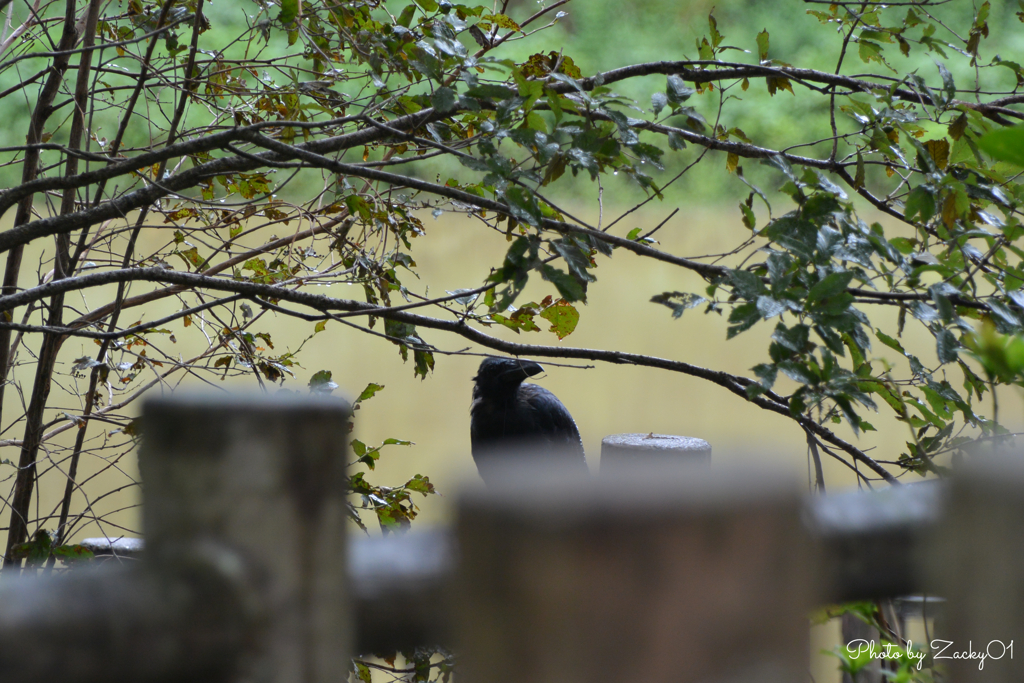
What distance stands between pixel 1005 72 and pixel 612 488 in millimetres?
6153

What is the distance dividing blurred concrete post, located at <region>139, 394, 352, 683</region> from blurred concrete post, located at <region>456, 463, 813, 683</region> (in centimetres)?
7

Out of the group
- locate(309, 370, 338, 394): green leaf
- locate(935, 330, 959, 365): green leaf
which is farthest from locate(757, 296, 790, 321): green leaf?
locate(309, 370, 338, 394): green leaf

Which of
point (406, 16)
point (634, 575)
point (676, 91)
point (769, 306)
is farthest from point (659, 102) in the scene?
point (634, 575)

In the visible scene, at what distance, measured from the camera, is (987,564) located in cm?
28

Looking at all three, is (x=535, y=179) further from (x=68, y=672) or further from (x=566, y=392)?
(x=566, y=392)

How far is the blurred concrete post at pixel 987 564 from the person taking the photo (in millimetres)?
277

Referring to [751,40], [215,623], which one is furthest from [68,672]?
[751,40]

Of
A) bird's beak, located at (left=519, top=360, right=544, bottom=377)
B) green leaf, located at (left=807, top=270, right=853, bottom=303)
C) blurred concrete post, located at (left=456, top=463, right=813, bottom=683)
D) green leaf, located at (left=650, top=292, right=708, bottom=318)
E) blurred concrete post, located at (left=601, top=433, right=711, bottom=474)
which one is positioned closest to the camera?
blurred concrete post, located at (left=456, top=463, right=813, bottom=683)

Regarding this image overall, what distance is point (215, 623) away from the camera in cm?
28

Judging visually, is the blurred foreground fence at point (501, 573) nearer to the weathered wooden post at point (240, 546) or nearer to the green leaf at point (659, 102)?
the weathered wooden post at point (240, 546)

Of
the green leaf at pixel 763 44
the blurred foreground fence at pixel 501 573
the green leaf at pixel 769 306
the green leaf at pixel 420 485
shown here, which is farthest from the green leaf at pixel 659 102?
the green leaf at pixel 420 485

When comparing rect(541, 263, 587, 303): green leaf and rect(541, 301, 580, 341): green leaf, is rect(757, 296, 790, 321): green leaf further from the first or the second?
rect(541, 301, 580, 341): green leaf

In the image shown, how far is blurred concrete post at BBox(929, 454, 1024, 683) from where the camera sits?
0.28m

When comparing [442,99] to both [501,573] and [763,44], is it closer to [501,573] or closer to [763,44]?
[763,44]
